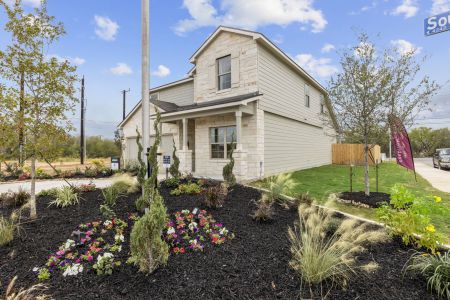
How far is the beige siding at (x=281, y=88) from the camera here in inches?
445

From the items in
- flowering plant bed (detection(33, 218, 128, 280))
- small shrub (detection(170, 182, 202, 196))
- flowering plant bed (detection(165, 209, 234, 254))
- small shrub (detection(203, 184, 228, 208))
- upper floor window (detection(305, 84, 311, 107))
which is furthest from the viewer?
upper floor window (detection(305, 84, 311, 107))

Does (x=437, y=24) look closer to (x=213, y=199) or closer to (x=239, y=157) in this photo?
(x=213, y=199)

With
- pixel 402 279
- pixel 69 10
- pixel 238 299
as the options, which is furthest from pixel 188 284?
pixel 69 10

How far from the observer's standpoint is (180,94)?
51.3 feet

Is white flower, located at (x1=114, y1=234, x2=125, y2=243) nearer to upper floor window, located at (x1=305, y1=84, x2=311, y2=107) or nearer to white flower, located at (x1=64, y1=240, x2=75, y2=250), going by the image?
white flower, located at (x1=64, y1=240, x2=75, y2=250)

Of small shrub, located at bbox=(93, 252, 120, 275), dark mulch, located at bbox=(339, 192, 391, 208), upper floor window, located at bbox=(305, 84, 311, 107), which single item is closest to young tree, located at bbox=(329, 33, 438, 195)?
dark mulch, located at bbox=(339, 192, 391, 208)

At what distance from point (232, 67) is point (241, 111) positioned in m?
2.91

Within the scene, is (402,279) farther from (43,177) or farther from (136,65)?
(43,177)

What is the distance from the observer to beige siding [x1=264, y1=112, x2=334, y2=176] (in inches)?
459

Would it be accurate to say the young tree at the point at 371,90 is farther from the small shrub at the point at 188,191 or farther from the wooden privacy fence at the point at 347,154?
the wooden privacy fence at the point at 347,154

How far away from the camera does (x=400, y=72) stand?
21.1 ft

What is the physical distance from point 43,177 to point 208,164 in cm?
805

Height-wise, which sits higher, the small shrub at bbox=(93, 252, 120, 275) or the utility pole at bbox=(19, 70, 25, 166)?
the utility pole at bbox=(19, 70, 25, 166)

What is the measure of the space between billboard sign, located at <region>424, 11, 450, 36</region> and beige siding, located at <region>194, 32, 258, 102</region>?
6.79m
